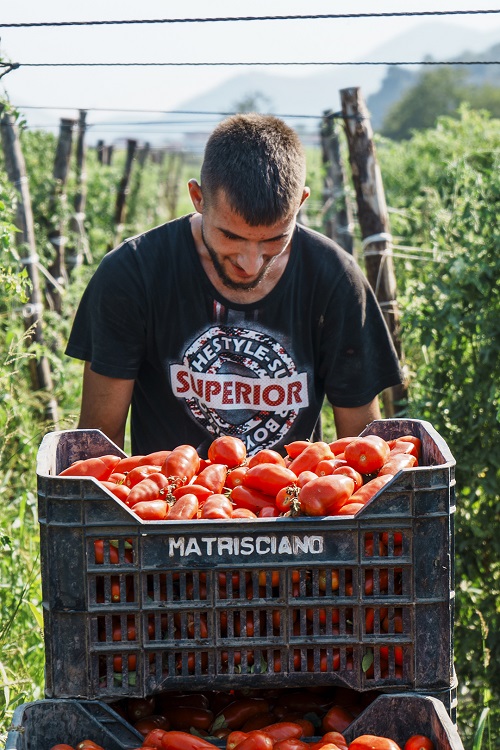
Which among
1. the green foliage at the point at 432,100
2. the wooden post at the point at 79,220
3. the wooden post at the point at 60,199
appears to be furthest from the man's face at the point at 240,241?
the green foliage at the point at 432,100

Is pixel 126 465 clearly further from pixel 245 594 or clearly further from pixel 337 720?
pixel 337 720

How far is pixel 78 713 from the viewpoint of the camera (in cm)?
204

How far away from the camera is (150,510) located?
2.00 meters

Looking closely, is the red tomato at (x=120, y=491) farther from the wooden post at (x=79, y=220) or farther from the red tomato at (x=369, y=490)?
the wooden post at (x=79, y=220)

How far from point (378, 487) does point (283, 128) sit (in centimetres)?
116

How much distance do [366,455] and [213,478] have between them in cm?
34

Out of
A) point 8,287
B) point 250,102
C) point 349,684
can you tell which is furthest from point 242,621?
point 250,102

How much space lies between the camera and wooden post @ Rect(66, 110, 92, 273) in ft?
30.5

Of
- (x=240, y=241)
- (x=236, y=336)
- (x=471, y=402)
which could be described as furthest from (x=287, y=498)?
(x=471, y=402)

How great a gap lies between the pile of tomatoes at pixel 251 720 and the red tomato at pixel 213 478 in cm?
45

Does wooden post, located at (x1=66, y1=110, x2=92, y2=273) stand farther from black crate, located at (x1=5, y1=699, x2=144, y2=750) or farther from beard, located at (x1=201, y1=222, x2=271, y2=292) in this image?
black crate, located at (x1=5, y1=699, x2=144, y2=750)

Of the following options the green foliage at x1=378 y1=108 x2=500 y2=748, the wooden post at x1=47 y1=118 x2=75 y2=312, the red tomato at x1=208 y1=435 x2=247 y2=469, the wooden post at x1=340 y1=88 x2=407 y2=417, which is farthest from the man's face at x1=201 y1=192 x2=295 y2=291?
the wooden post at x1=47 y1=118 x2=75 y2=312

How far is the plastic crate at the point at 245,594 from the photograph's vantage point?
77.7 inches

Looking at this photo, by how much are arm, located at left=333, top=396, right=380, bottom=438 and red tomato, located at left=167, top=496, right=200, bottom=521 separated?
1.06 meters
